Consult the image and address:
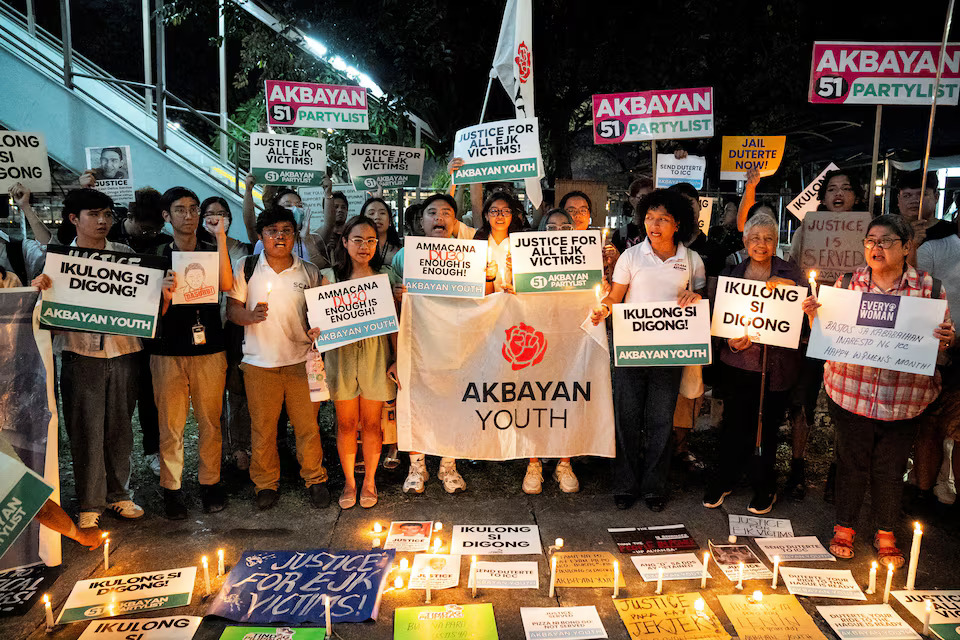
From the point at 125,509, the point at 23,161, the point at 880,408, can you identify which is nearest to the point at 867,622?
the point at 880,408

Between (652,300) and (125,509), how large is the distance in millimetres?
3877

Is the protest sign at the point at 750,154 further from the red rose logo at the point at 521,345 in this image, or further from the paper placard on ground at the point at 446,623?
the paper placard on ground at the point at 446,623

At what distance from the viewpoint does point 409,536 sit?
402 cm

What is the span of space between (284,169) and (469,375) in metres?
3.61

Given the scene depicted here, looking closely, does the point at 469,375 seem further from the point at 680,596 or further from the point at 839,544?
the point at 839,544

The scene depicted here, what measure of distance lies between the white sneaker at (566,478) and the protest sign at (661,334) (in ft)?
3.42

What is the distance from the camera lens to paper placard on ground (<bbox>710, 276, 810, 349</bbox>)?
3992 mm

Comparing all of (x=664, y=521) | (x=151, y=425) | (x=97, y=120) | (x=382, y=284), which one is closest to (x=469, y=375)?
Answer: (x=382, y=284)

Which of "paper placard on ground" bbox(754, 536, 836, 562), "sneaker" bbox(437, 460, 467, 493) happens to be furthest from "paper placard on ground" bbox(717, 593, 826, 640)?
"sneaker" bbox(437, 460, 467, 493)

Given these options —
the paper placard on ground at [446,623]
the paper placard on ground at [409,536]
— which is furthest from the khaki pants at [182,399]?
the paper placard on ground at [446,623]

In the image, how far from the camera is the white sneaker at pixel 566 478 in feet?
15.5

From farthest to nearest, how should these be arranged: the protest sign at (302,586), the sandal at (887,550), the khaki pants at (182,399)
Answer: the khaki pants at (182,399) < the sandal at (887,550) < the protest sign at (302,586)

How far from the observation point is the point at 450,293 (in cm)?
452

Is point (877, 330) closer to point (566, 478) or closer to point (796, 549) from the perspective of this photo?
point (796, 549)
